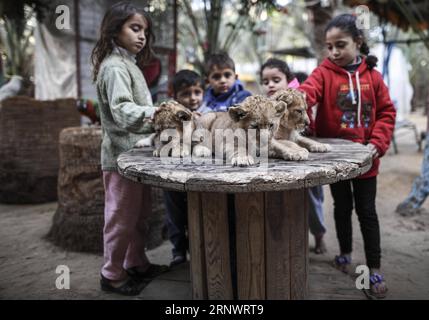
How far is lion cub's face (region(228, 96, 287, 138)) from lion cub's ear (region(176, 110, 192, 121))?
33cm

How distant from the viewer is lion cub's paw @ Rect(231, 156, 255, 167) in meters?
1.89

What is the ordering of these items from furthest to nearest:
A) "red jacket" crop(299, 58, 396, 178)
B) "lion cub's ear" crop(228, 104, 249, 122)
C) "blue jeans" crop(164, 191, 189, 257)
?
"blue jeans" crop(164, 191, 189, 257) → "red jacket" crop(299, 58, 396, 178) → "lion cub's ear" crop(228, 104, 249, 122)

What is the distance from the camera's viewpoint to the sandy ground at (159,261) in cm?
292

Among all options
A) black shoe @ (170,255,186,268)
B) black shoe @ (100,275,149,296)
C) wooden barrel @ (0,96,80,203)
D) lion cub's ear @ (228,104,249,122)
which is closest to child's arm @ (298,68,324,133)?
lion cub's ear @ (228,104,249,122)

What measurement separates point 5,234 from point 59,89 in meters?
3.74

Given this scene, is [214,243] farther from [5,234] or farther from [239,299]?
[5,234]

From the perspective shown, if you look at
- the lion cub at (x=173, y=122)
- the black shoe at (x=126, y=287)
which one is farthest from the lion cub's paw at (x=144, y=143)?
the black shoe at (x=126, y=287)

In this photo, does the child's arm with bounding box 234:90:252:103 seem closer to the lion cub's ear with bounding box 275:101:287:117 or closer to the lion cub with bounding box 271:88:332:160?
the lion cub with bounding box 271:88:332:160

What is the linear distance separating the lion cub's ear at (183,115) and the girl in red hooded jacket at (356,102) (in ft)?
3.06

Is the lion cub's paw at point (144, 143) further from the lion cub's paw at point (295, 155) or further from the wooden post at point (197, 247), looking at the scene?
the lion cub's paw at point (295, 155)

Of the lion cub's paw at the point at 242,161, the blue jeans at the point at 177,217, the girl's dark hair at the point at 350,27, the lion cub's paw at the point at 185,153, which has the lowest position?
the blue jeans at the point at 177,217

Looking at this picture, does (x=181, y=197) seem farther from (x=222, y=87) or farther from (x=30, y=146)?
(x=30, y=146)

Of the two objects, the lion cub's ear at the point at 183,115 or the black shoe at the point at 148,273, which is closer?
the lion cub's ear at the point at 183,115

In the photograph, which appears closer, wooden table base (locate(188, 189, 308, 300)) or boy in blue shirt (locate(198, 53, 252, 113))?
wooden table base (locate(188, 189, 308, 300))
